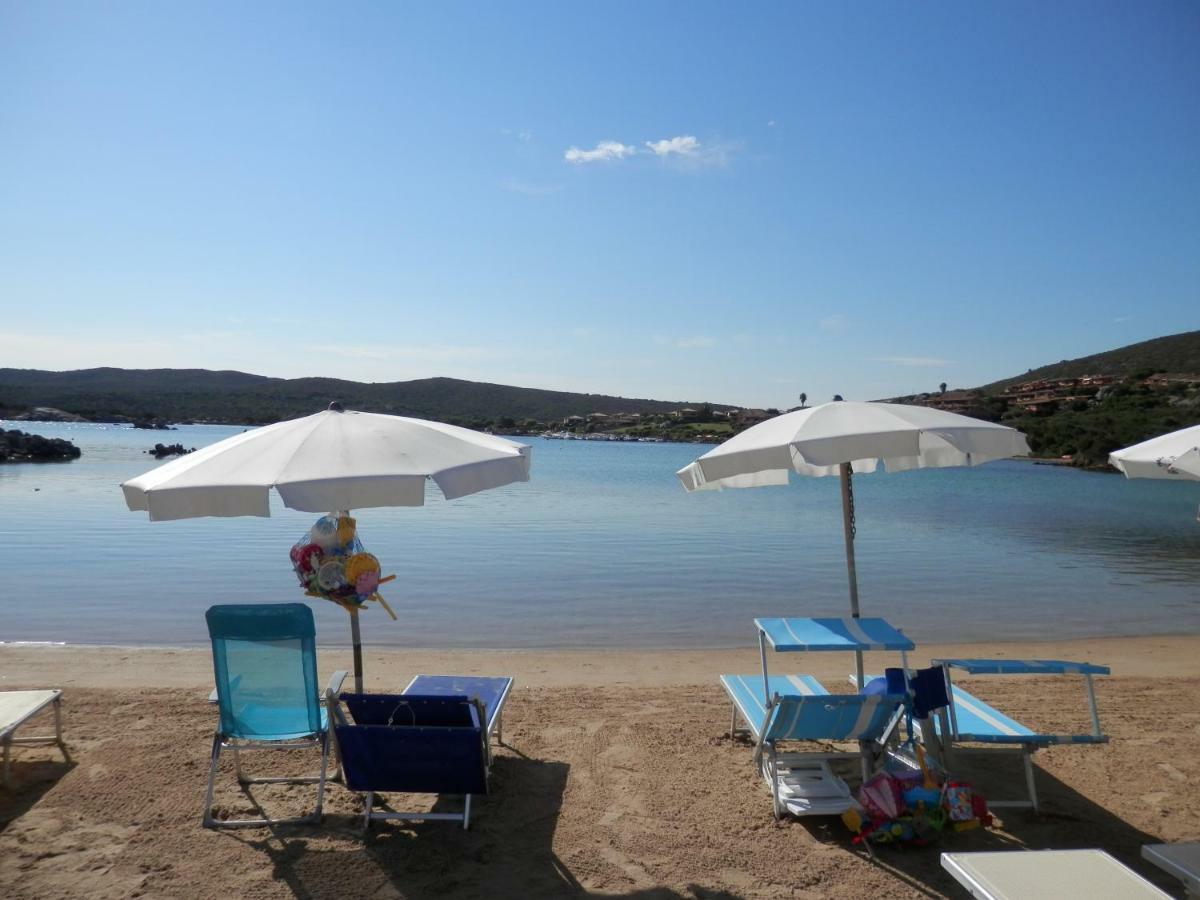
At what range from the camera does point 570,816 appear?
4074 millimetres

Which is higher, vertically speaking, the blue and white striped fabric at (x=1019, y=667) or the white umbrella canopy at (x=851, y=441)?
the white umbrella canopy at (x=851, y=441)

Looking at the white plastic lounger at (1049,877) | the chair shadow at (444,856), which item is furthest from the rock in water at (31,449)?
the white plastic lounger at (1049,877)

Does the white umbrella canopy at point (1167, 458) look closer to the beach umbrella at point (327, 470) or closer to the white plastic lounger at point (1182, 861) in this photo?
the white plastic lounger at point (1182, 861)

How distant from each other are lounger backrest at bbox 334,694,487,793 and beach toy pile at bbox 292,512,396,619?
20.3 inches

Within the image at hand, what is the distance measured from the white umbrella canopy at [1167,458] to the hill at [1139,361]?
60.0 m

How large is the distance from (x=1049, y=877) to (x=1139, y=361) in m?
70.4

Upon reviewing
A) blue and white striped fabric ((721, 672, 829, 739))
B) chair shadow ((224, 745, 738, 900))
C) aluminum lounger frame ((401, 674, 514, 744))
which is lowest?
chair shadow ((224, 745, 738, 900))

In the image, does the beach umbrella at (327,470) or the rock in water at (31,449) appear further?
the rock in water at (31,449)

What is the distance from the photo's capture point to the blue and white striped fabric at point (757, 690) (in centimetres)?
455

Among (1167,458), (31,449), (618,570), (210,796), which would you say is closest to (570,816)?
(210,796)

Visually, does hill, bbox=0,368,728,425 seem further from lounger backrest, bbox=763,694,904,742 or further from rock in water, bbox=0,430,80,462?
lounger backrest, bbox=763,694,904,742

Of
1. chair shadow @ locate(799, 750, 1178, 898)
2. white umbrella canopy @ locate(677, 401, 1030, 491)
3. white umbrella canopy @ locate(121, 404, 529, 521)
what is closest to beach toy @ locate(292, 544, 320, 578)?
white umbrella canopy @ locate(121, 404, 529, 521)

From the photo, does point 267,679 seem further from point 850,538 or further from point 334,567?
point 850,538

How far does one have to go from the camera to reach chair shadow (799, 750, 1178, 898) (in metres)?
3.54
